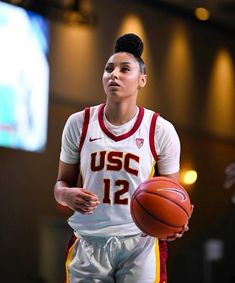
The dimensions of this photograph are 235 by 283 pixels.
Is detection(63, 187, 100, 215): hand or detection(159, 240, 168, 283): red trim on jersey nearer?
detection(63, 187, 100, 215): hand

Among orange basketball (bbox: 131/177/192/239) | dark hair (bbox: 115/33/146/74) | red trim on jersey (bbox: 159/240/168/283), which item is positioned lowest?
red trim on jersey (bbox: 159/240/168/283)

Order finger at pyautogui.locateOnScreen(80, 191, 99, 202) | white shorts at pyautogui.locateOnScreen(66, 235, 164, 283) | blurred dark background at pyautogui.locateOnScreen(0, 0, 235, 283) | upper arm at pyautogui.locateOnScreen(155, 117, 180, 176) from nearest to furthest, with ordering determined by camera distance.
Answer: finger at pyautogui.locateOnScreen(80, 191, 99, 202)
white shorts at pyautogui.locateOnScreen(66, 235, 164, 283)
upper arm at pyautogui.locateOnScreen(155, 117, 180, 176)
blurred dark background at pyautogui.locateOnScreen(0, 0, 235, 283)

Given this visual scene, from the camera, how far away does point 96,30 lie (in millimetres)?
6594

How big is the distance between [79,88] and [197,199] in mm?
2004

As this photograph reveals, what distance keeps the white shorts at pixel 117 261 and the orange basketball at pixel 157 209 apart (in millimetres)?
112

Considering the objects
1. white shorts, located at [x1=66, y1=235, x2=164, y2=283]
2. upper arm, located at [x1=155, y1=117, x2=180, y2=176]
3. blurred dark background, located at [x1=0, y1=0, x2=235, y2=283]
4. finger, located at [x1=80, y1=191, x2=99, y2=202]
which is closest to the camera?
finger, located at [x1=80, y1=191, x2=99, y2=202]

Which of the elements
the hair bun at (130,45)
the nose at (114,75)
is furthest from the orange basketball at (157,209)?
the hair bun at (130,45)

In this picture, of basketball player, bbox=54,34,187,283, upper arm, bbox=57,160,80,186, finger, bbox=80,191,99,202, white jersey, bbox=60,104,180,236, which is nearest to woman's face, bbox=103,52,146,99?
basketball player, bbox=54,34,187,283

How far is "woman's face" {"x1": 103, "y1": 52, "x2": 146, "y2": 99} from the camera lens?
8.01ft

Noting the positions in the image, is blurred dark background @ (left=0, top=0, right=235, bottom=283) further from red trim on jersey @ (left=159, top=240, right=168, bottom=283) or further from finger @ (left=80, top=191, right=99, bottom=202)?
finger @ (left=80, top=191, right=99, bottom=202)

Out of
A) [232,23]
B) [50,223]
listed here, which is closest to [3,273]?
[50,223]

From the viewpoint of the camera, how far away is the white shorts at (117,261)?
91.5 inches

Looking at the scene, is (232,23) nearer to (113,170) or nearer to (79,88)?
(79,88)

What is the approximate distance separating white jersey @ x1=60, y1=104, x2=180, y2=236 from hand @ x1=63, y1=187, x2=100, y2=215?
0.31 feet
